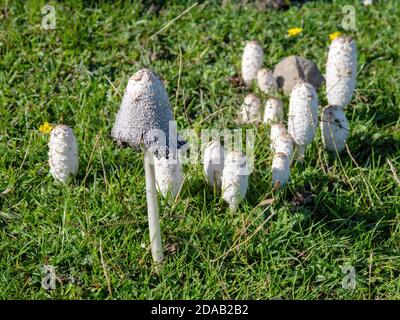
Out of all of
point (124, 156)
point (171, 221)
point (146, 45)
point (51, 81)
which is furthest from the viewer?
point (146, 45)

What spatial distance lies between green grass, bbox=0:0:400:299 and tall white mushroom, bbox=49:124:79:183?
0.09 metres

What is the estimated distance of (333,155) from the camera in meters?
4.24

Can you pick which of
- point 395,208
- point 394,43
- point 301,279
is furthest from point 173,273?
point 394,43

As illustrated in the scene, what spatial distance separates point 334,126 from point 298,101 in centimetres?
28

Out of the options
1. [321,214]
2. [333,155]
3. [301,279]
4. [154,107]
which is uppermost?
[154,107]

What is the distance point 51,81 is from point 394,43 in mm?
2506

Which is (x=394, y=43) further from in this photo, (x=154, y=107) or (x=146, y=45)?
(x=154, y=107)

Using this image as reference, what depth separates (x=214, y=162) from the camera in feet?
12.5

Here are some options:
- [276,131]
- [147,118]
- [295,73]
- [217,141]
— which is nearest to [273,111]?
[276,131]

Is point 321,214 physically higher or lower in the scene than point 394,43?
lower

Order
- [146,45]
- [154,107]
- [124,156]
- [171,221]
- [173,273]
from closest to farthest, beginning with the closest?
[154,107] < [173,273] < [171,221] < [124,156] < [146,45]

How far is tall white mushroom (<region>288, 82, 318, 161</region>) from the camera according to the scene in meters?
3.99

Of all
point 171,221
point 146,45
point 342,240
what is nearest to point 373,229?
point 342,240

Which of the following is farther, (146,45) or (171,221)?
(146,45)
